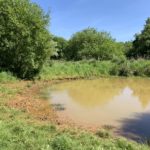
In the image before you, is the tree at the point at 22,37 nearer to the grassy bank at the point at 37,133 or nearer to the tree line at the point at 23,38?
the tree line at the point at 23,38

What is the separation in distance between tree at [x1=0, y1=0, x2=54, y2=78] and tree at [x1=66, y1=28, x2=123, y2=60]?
23.9 meters

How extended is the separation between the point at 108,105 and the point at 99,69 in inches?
634

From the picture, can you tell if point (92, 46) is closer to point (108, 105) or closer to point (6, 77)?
point (6, 77)

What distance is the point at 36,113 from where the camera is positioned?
12281 mm

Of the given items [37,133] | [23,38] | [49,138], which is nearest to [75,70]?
[23,38]

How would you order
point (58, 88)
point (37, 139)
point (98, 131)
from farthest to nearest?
point (58, 88)
point (98, 131)
point (37, 139)

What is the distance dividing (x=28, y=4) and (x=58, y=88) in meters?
6.89

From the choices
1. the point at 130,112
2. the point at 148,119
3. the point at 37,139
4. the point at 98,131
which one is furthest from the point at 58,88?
the point at 37,139

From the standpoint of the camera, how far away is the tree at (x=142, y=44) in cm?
5181

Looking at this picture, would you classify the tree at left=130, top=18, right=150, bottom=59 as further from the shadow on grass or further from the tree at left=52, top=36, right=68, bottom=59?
the shadow on grass

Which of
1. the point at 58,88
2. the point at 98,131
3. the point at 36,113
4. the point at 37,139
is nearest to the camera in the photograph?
the point at 37,139

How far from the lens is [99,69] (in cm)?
3167

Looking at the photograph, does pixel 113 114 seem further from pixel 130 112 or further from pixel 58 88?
pixel 58 88

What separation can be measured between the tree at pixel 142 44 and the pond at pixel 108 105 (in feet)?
95.0
